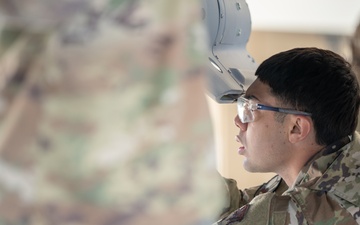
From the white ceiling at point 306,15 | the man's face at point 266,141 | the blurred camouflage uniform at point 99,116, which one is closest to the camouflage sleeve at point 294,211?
the man's face at point 266,141

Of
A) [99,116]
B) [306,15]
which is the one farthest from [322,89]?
[306,15]

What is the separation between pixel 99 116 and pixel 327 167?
3.75ft

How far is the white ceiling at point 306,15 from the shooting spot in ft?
15.9

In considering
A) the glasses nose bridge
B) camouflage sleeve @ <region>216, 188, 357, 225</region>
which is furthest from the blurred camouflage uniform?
the glasses nose bridge

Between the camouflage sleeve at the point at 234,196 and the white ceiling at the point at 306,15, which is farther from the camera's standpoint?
the white ceiling at the point at 306,15

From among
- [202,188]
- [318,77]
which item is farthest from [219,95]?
[202,188]

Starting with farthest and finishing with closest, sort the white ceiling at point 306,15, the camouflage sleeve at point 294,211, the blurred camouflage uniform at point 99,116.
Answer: the white ceiling at point 306,15 → the camouflage sleeve at point 294,211 → the blurred camouflage uniform at point 99,116

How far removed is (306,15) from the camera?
5.04 m

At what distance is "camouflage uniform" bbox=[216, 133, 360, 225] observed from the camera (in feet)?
5.61

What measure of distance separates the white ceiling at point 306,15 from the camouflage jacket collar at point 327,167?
9.64ft

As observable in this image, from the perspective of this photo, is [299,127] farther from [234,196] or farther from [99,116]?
[99,116]

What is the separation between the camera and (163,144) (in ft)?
2.62

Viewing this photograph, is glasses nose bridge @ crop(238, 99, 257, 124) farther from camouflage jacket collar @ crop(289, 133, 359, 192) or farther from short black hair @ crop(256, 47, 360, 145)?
camouflage jacket collar @ crop(289, 133, 359, 192)

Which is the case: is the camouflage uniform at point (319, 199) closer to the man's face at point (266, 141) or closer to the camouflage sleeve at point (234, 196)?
the man's face at point (266, 141)
